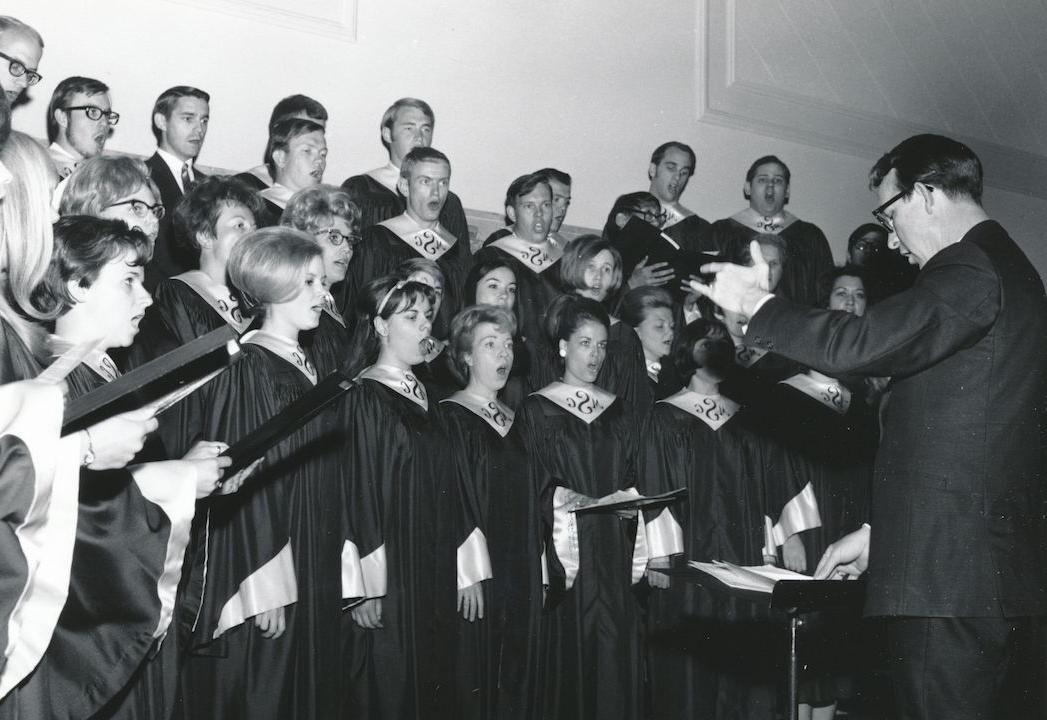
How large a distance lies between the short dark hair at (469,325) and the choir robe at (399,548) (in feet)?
1.10

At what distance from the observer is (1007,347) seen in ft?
8.58

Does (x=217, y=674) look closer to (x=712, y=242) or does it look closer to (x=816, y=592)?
(x=816, y=592)

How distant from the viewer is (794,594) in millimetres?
2582

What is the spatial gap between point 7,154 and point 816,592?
6.60 ft

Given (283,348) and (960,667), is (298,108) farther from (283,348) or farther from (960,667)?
(960,667)

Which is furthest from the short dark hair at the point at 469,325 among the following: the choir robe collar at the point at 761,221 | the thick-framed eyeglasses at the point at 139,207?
the choir robe collar at the point at 761,221

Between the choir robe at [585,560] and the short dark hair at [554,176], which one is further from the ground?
the short dark hair at [554,176]

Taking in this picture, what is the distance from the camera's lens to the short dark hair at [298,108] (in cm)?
557

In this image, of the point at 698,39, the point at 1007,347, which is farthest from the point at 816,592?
the point at 698,39

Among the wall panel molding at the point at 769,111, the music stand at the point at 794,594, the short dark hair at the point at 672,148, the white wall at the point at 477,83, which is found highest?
the wall panel molding at the point at 769,111

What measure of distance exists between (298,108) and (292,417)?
355 cm

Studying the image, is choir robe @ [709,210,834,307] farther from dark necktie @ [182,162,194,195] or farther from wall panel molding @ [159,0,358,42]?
dark necktie @ [182,162,194,195]

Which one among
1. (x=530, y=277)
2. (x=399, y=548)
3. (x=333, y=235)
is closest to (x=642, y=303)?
(x=530, y=277)

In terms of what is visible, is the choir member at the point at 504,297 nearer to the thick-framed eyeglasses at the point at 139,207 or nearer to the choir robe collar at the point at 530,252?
the choir robe collar at the point at 530,252
